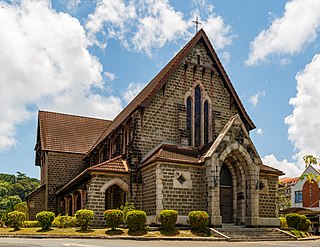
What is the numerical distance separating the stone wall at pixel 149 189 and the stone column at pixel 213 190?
3.11 m

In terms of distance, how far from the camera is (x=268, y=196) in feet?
87.4

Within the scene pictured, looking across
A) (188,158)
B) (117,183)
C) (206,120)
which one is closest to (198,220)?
(188,158)

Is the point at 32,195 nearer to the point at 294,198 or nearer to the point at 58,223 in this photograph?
the point at 58,223

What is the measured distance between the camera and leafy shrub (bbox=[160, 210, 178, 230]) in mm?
20609

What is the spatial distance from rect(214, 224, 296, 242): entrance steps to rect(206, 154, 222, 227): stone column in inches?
26.5

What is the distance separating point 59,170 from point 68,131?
16.2 feet

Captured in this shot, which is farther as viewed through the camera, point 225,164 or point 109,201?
point 109,201

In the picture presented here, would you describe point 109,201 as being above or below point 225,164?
below

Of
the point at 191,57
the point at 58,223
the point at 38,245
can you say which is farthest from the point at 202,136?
the point at 38,245

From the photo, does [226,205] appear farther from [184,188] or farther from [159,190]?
[159,190]

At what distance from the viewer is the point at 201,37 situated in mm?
28969

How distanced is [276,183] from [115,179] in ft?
35.2

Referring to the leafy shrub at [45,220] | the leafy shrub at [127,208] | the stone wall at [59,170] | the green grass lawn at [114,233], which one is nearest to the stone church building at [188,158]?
the leafy shrub at [127,208]

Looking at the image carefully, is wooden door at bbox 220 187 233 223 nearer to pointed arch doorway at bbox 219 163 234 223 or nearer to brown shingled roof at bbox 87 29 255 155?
pointed arch doorway at bbox 219 163 234 223
